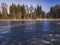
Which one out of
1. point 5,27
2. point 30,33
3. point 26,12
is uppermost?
point 26,12

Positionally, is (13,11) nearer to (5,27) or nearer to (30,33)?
(5,27)

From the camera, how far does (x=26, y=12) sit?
236 centimetres

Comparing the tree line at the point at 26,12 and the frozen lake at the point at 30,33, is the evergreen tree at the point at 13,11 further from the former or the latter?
the frozen lake at the point at 30,33

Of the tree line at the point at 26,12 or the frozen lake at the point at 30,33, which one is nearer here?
Answer: the frozen lake at the point at 30,33

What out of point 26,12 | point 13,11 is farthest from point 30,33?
point 13,11

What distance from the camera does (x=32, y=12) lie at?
92.1 inches

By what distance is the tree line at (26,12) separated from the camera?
2307 millimetres

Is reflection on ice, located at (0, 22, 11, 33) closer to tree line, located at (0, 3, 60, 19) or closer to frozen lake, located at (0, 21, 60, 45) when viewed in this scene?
frozen lake, located at (0, 21, 60, 45)

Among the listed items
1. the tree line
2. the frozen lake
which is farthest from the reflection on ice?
the tree line

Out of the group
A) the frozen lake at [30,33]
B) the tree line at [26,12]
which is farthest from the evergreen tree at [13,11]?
the frozen lake at [30,33]

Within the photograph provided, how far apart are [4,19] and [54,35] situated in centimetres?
90

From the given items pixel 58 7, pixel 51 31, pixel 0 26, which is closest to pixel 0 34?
pixel 0 26

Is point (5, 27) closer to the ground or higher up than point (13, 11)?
closer to the ground

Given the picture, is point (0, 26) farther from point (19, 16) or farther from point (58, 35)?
point (58, 35)
